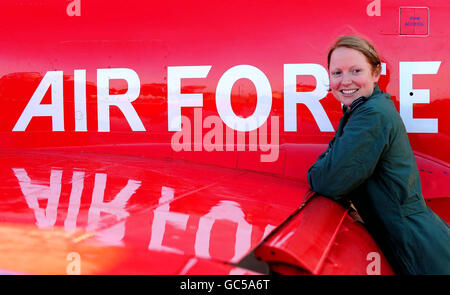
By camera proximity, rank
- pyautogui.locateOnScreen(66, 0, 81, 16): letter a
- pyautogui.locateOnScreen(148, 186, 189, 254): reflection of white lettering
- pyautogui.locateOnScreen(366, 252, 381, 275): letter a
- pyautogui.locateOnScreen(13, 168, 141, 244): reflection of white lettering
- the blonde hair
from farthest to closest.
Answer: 1. pyautogui.locateOnScreen(66, 0, 81, 16): letter a
2. the blonde hair
3. pyautogui.locateOnScreen(366, 252, 381, 275): letter a
4. pyautogui.locateOnScreen(13, 168, 141, 244): reflection of white lettering
5. pyautogui.locateOnScreen(148, 186, 189, 254): reflection of white lettering

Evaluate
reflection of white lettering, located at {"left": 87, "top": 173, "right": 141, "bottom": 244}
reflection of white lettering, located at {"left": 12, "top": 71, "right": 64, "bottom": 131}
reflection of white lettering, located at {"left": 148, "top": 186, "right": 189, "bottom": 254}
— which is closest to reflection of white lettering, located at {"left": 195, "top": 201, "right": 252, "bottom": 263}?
reflection of white lettering, located at {"left": 148, "top": 186, "right": 189, "bottom": 254}

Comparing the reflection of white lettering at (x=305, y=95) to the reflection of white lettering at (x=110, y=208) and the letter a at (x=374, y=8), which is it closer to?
the letter a at (x=374, y=8)

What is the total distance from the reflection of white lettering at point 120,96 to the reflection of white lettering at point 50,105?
25cm

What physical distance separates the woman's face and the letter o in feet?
2.24

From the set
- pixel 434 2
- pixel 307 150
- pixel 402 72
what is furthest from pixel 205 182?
pixel 434 2

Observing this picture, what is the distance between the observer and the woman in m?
1.26

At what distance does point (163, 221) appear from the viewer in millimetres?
1077

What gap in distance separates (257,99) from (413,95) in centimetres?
89

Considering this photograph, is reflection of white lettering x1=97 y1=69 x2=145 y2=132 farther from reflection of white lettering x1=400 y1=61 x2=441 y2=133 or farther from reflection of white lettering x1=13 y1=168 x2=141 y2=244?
reflection of white lettering x1=400 y1=61 x2=441 y2=133

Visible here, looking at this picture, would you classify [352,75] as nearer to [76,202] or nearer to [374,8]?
[374,8]

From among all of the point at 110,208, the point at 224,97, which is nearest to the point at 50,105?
the point at 224,97

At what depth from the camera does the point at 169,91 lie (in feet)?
7.27

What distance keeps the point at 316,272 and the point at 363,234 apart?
22.6 inches

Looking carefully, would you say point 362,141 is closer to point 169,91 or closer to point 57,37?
point 169,91
